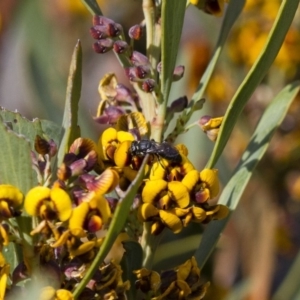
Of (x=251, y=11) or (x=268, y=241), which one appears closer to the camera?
(x=268, y=241)

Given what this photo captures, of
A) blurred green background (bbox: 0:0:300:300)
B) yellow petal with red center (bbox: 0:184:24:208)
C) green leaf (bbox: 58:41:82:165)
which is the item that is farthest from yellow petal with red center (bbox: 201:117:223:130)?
blurred green background (bbox: 0:0:300:300)

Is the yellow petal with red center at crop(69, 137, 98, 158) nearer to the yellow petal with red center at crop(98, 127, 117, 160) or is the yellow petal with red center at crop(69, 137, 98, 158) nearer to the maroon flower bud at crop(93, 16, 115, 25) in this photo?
the yellow petal with red center at crop(98, 127, 117, 160)

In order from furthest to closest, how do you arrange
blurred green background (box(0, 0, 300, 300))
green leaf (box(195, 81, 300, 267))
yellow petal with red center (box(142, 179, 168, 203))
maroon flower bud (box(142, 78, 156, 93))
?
blurred green background (box(0, 0, 300, 300))
green leaf (box(195, 81, 300, 267))
maroon flower bud (box(142, 78, 156, 93))
yellow petal with red center (box(142, 179, 168, 203))

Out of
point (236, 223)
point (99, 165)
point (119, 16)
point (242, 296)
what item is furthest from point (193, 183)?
point (119, 16)

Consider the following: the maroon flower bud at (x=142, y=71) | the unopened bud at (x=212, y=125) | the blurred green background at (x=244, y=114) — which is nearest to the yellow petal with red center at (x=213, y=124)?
the unopened bud at (x=212, y=125)

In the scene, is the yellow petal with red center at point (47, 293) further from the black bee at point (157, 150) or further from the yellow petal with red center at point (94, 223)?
the black bee at point (157, 150)

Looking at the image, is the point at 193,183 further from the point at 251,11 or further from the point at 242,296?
the point at 251,11
